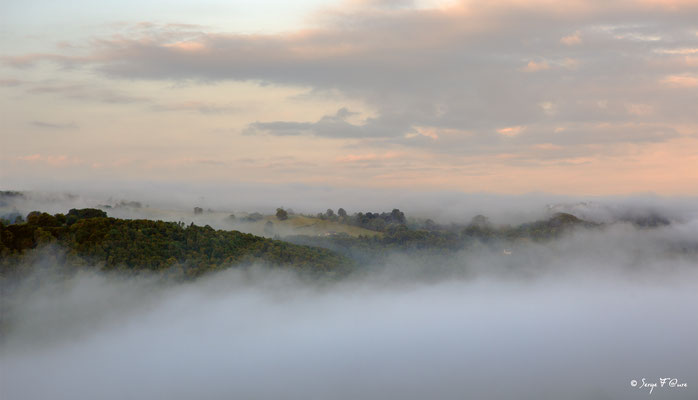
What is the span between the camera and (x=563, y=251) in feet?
650

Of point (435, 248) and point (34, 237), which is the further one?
point (435, 248)

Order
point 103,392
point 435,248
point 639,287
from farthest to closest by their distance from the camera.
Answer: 1. point 639,287
2. point 435,248
3. point 103,392

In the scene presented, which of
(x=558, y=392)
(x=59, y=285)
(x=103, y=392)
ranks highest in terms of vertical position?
(x=59, y=285)

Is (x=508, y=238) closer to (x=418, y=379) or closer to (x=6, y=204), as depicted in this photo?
(x=418, y=379)

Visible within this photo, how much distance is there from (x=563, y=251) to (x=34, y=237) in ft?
519

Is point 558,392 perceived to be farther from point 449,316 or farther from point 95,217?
point 95,217

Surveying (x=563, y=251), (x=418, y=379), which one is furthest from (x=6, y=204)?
(x=563, y=251)

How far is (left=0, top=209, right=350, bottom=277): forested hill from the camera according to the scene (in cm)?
7038

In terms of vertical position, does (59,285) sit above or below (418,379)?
above

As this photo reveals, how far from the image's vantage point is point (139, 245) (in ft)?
260

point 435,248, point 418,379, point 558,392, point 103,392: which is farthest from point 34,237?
point 435,248

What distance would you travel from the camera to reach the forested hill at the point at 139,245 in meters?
70.4

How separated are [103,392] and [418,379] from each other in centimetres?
3644

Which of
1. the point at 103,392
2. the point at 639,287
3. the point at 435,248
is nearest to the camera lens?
the point at 103,392
